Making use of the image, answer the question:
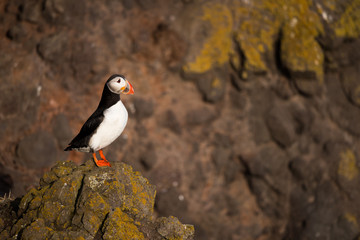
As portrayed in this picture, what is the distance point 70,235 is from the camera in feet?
17.1

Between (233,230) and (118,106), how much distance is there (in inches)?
370

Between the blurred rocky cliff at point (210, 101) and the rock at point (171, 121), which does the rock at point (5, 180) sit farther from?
the rock at point (171, 121)

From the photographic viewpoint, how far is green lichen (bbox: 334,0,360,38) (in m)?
Result: 14.6

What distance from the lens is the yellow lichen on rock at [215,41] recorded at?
1363 cm

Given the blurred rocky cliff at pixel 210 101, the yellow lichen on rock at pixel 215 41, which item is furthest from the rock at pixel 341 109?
the yellow lichen on rock at pixel 215 41

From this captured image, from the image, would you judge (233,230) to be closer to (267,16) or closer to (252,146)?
(252,146)

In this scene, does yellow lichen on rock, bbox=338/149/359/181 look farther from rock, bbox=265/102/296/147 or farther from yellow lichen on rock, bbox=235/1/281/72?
yellow lichen on rock, bbox=235/1/281/72

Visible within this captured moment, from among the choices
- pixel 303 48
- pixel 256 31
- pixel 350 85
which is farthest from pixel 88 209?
pixel 350 85

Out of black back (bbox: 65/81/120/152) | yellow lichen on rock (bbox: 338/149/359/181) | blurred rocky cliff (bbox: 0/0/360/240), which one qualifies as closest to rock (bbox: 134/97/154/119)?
blurred rocky cliff (bbox: 0/0/360/240)

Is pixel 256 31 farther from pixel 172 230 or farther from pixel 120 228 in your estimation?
pixel 120 228

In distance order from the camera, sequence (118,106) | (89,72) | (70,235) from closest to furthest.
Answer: (70,235) → (118,106) → (89,72)

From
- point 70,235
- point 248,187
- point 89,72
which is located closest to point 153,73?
point 89,72

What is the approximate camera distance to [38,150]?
498 inches

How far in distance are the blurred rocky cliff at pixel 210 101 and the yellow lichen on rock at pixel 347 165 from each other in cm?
6
